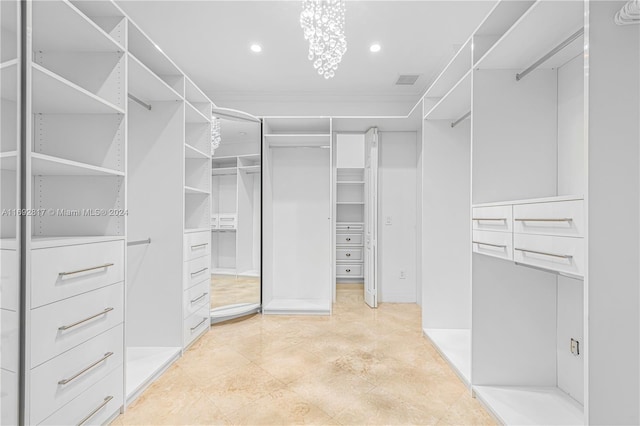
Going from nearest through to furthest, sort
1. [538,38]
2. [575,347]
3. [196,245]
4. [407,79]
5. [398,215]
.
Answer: [538,38] → [575,347] → [196,245] → [407,79] → [398,215]

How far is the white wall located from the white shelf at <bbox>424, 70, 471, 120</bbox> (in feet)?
4.03

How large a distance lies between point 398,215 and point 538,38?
280 cm

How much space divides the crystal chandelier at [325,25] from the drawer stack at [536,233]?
1690 mm

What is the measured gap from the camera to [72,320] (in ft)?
4.74

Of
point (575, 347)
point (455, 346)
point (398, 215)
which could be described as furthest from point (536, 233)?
point (398, 215)

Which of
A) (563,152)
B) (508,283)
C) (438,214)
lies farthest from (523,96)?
(438,214)

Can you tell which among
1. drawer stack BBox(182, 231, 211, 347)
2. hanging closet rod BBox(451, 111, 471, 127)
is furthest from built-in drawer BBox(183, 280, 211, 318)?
hanging closet rod BBox(451, 111, 471, 127)

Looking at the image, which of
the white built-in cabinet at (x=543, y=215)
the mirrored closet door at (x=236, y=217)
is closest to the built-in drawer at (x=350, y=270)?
the mirrored closet door at (x=236, y=217)

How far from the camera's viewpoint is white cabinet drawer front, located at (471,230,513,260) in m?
1.70

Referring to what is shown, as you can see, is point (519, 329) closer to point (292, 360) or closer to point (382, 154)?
point (292, 360)

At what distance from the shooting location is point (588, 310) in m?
1.12

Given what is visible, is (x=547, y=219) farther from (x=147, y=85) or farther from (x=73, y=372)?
(x=147, y=85)

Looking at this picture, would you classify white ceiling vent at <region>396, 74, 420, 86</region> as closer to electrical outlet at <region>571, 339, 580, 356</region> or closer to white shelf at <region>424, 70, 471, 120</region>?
white shelf at <region>424, 70, 471, 120</region>

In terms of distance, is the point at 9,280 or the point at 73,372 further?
the point at 73,372
